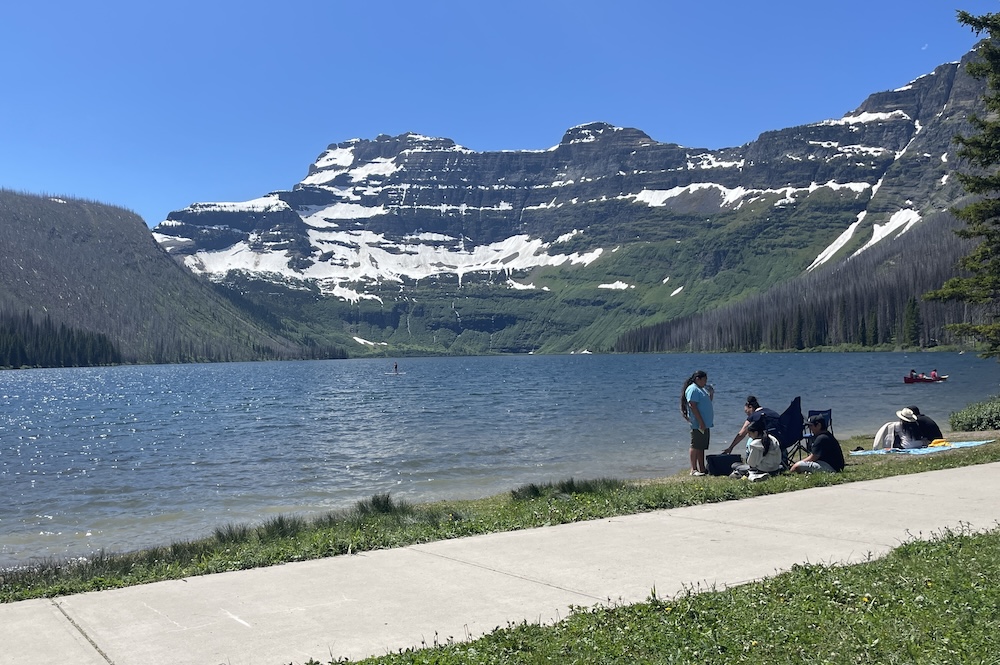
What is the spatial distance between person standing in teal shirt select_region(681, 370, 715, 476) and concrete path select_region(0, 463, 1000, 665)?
9781 mm

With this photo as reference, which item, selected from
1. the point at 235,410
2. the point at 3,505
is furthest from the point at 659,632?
the point at 235,410

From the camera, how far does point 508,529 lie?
14.0 m

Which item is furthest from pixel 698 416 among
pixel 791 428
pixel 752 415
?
pixel 791 428

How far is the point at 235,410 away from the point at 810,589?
7328cm

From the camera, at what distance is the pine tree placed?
3131cm

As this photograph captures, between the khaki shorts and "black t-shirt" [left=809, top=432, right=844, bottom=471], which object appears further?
the khaki shorts

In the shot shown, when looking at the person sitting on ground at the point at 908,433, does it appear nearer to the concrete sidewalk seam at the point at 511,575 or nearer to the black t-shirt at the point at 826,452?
the black t-shirt at the point at 826,452

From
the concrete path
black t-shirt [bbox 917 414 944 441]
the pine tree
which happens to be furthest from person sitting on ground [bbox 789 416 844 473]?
the pine tree

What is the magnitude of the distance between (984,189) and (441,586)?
30.1 meters

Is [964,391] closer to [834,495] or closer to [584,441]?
[584,441]

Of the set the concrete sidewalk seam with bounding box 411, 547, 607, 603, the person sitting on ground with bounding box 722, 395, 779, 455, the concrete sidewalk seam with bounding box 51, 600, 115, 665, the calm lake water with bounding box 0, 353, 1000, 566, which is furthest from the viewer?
the calm lake water with bounding box 0, 353, 1000, 566

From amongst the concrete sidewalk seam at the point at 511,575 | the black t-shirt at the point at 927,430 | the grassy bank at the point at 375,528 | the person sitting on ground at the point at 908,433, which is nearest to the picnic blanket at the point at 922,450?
the person sitting on ground at the point at 908,433

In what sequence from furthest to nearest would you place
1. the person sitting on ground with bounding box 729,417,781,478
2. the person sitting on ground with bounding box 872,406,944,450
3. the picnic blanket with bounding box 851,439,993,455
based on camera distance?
the person sitting on ground with bounding box 872,406,944,450 → the picnic blanket with bounding box 851,439,993,455 → the person sitting on ground with bounding box 729,417,781,478

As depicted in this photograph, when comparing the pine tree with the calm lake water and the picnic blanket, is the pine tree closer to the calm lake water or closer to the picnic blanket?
the picnic blanket
